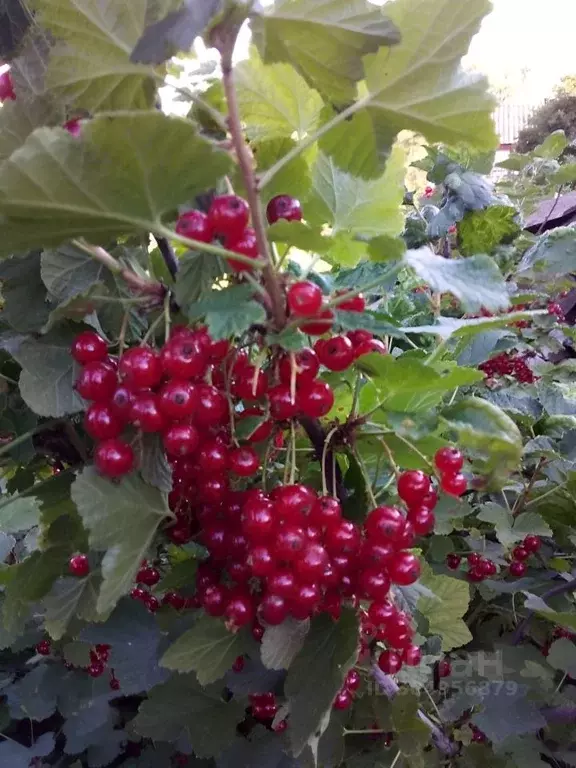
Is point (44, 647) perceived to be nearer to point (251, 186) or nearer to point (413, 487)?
point (413, 487)

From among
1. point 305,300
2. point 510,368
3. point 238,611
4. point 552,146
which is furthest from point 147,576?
point 552,146

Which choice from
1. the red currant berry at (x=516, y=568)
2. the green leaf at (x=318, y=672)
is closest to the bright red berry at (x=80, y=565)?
the green leaf at (x=318, y=672)

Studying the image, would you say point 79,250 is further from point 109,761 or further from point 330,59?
point 109,761

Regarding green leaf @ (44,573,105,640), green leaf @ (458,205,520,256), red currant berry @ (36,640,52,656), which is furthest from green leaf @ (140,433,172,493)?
green leaf @ (458,205,520,256)

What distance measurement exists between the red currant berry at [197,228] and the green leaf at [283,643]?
1.16ft

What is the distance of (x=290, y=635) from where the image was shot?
589 millimetres

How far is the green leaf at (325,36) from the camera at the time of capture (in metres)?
0.46

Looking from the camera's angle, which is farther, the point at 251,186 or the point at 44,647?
the point at 44,647

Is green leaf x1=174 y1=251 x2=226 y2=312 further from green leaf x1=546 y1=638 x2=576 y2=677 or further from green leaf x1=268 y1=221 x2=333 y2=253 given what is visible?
green leaf x1=546 y1=638 x2=576 y2=677

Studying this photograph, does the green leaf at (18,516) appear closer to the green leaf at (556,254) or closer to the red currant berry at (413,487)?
the red currant berry at (413,487)

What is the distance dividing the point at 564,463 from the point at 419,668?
57 centimetres

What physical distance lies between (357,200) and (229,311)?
0.26 meters

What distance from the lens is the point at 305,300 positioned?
47cm

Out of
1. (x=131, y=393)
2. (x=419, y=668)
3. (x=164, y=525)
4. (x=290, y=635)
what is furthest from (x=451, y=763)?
(x=131, y=393)
